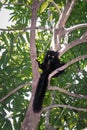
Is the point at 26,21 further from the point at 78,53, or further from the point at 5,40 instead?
the point at 78,53

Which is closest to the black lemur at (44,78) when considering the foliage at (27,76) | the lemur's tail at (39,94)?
the lemur's tail at (39,94)

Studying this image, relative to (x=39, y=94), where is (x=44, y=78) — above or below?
above

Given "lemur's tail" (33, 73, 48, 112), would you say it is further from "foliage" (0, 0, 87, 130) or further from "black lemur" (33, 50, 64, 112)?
"foliage" (0, 0, 87, 130)

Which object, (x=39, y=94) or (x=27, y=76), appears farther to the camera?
(x=27, y=76)

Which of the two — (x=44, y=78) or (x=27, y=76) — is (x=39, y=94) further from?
(x=27, y=76)

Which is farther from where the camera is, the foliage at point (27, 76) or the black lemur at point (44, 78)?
the foliage at point (27, 76)

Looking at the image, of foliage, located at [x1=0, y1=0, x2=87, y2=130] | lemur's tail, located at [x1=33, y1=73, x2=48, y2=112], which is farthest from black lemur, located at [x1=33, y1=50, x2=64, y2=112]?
foliage, located at [x1=0, y1=0, x2=87, y2=130]

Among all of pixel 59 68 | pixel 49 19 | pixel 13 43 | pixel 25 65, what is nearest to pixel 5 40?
pixel 13 43

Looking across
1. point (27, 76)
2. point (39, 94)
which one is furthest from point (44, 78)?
point (27, 76)

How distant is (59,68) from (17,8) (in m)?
2.68

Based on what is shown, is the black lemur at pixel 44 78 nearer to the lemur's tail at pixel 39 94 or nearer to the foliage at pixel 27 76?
the lemur's tail at pixel 39 94

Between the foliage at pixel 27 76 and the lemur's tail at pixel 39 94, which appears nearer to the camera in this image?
the lemur's tail at pixel 39 94

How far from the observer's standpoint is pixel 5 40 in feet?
19.3

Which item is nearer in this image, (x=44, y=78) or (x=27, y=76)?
(x=44, y=78)
